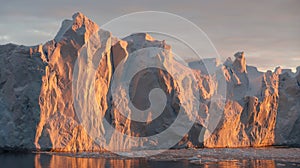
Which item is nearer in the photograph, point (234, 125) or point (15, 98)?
point (15, 98)

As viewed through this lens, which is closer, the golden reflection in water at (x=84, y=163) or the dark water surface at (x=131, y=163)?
the golden reflection in water at (x=84, y=163)

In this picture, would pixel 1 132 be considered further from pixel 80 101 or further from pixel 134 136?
pixel 134 136

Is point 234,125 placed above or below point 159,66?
below

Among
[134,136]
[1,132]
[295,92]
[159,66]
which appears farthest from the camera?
[295,92]

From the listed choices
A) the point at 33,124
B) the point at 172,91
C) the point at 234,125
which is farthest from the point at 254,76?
the point at 33,124

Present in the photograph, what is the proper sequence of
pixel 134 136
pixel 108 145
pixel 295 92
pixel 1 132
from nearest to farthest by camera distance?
1. pixel 1 132
2. pixel 108 145
3. pixel 134 136
4. pixel 295 92

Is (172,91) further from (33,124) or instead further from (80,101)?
(33,124)

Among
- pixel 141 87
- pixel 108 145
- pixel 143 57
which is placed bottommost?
pixel 108 145

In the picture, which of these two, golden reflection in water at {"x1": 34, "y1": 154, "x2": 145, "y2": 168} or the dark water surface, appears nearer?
golden reflection in water at {"x1": 34, "y1": 154, "x2": 145, "y2": 168}

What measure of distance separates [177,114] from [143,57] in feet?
18.7

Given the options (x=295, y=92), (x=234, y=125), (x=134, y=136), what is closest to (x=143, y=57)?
(x=134, y=136)

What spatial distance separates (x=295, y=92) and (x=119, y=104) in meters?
20.8

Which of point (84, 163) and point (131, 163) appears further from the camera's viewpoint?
point (131, 163)

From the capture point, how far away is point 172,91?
120 ft
